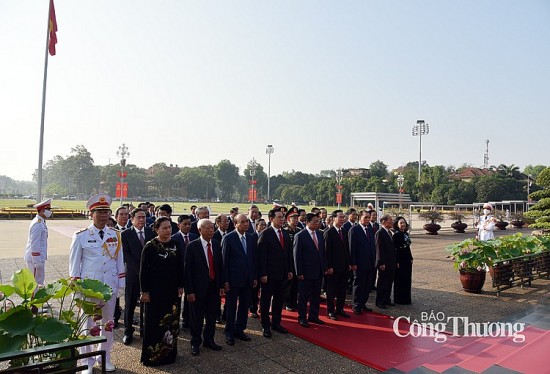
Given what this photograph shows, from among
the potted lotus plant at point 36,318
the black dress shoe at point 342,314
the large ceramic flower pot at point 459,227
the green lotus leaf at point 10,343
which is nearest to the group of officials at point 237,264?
the black dress shoe at point 342,314

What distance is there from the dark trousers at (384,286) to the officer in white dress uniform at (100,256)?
474 centimetres

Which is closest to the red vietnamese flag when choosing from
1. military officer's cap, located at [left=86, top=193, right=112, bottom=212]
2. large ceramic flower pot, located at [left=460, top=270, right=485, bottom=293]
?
military officer's cap, located at [left=86, top=193, right=112, bottom=212]

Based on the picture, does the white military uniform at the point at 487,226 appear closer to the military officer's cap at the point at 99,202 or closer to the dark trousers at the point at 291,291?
the dark trousers at the point at 291,291

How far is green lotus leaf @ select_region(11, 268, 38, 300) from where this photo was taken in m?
2.93

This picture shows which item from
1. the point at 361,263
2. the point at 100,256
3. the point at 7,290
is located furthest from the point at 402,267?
the point at 7,290

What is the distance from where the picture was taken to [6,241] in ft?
54.2

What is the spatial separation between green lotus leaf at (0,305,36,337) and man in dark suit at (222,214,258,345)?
264cm

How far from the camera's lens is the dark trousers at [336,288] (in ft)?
21.5

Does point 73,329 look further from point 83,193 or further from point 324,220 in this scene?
point 83,193

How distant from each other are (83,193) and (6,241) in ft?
330

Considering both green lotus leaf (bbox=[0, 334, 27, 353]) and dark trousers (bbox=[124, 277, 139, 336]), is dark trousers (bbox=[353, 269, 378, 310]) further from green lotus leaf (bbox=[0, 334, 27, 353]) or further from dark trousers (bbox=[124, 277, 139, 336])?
green lotus leaf (bbox=[0, 334, 27, 353])

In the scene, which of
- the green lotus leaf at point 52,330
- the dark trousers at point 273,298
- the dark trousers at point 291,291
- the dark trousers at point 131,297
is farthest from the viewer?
the dark trousers at point 291,291

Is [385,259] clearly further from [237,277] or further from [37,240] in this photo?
[37,240]

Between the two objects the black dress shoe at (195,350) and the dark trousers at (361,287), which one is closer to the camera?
the black dress shoe at (195,350)
